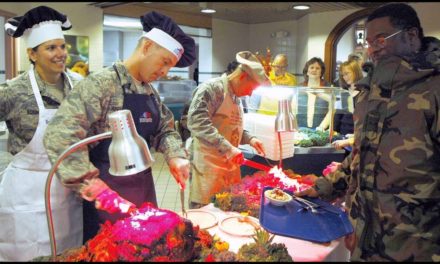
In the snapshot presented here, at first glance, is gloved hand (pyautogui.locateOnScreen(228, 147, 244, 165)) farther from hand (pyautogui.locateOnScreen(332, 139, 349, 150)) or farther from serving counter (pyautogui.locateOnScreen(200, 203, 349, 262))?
hand (pyautogui.locateOnScreen(332, 139, 349, 150))

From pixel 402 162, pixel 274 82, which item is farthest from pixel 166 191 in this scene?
pixel 402 162

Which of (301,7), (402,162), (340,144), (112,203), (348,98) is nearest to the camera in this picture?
(112,203)

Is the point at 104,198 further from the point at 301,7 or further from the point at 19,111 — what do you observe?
the point at 301,7

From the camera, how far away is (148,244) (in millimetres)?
1208

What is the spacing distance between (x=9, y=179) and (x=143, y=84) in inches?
34.8

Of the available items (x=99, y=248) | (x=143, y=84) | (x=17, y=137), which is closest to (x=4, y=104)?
(x=17, y=137)

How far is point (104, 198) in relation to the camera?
1.29 metres

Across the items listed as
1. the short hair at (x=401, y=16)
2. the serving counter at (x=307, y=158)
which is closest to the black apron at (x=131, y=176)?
the short hair at (x=401, y=16)

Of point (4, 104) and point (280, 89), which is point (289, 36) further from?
point (4, 104)

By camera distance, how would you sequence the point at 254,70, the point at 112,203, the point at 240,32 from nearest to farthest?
the point at 112,203
the point at 254,70
the point at 240,32

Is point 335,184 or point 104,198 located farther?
point 335,184

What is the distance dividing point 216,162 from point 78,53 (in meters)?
5.08

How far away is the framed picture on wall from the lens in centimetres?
669

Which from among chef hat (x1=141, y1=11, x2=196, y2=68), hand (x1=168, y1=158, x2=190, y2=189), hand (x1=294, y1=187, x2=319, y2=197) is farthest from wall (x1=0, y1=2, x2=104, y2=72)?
hand (x1=294, y1=187, x2=319, y2=197)
